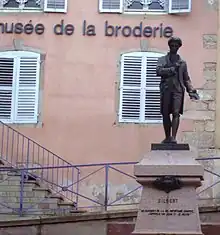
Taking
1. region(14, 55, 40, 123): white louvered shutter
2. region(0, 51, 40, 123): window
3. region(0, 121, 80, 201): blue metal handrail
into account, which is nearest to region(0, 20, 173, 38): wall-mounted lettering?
region(0, 51, 40, 123): window

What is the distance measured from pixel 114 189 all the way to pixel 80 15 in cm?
389

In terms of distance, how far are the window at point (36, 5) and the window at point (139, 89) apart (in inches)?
70.6

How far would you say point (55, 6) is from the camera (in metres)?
16.5

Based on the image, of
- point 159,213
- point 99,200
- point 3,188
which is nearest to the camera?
point 159,213

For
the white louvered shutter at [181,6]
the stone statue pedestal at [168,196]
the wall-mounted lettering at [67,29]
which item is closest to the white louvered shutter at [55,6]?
the wall-mounted lettering at [67,29]

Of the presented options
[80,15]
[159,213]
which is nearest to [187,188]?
[159,213]

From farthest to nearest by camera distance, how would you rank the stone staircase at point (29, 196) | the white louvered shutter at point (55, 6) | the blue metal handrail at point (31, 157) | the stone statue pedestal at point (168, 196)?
1. the white louvered shutter at point (55, 6)
2. the blue metal handrail at point (31, 157)
3. the stone staircase at point (29, 196)
4. the stone statue pedestal at point (168, 196)

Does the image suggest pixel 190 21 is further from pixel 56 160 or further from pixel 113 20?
pixel 56 160

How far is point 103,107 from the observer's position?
634 inches

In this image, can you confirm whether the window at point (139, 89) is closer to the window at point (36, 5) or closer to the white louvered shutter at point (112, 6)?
the white louvered shutter at point (112, 6)

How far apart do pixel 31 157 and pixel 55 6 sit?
11.0ft

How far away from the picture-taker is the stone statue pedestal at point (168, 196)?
9.65 m

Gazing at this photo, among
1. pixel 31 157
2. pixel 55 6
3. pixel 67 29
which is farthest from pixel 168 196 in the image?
pixel 55 6

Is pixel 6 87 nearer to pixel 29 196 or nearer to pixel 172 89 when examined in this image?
pixel 29 196
